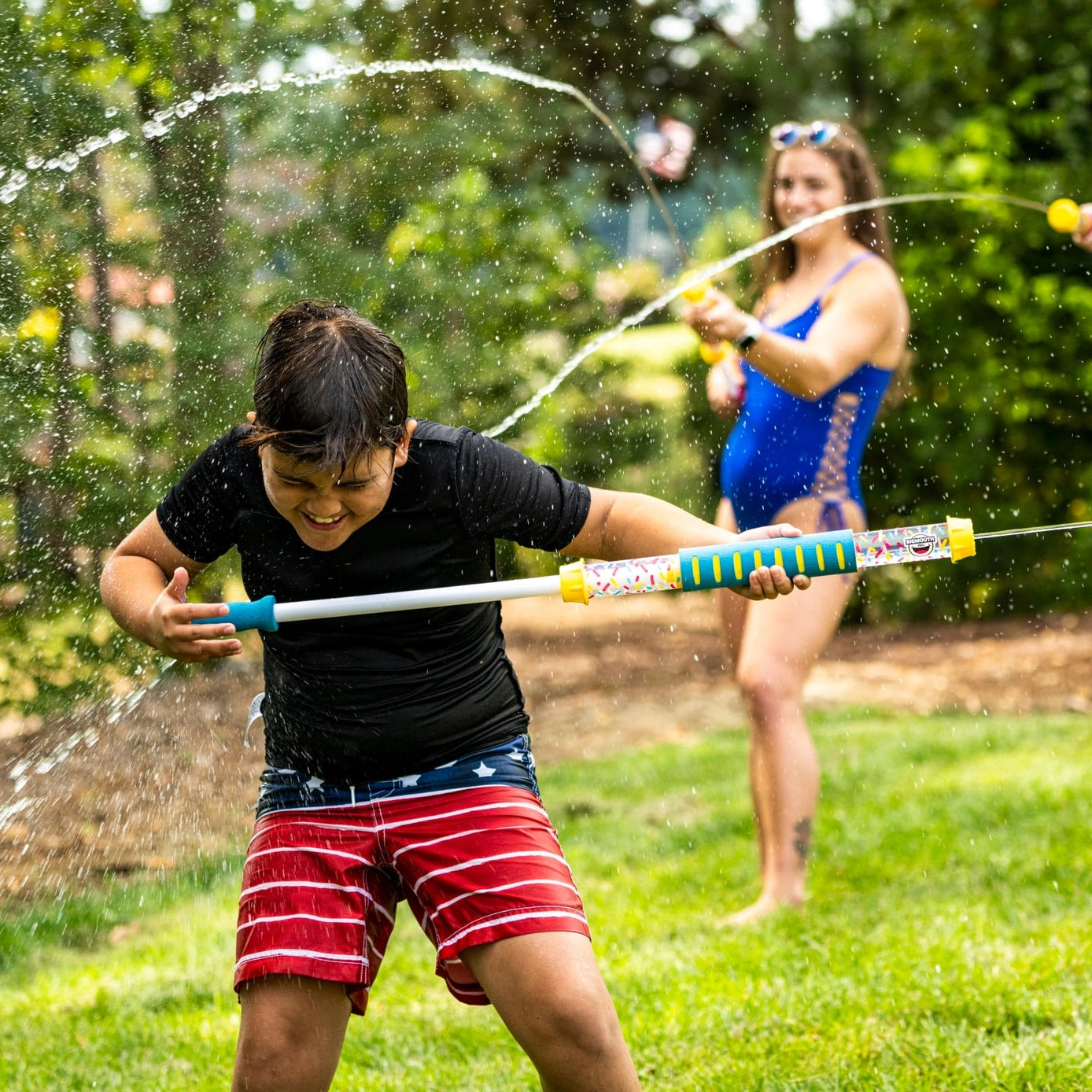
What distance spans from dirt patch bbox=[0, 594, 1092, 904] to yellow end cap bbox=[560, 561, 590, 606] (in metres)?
0.61

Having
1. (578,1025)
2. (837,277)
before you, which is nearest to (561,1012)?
(578,1025)

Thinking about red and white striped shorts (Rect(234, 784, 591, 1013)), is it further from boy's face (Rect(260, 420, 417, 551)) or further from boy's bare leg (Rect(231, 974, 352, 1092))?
boy's face (Rect(260, 420, 417, 551))

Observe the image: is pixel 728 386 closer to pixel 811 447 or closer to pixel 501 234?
pixel 811 447

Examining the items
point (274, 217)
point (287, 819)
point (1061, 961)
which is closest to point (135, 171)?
point (274, 217)

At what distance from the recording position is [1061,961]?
286 cm

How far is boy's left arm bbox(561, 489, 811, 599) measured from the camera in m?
2.14

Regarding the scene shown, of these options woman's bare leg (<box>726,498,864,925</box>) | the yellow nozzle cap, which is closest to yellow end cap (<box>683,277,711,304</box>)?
woman's bare leg (<box>726,498,864,925</box>)

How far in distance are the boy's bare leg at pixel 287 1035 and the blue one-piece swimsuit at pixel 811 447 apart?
175 cm

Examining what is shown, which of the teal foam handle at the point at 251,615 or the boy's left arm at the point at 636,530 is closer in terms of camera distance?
the teal foam handle at the point at 251,615

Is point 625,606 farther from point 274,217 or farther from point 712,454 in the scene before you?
point 274,217

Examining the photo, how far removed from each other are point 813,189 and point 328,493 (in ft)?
6.50

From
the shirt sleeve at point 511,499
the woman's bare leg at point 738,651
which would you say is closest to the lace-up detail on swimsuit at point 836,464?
the woman's bare leg at point 738,651

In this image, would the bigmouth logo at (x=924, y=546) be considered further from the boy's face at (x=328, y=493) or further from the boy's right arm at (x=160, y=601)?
the boy's right arm at (x=160, y=601)

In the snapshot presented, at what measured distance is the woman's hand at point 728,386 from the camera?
371 centimetres
